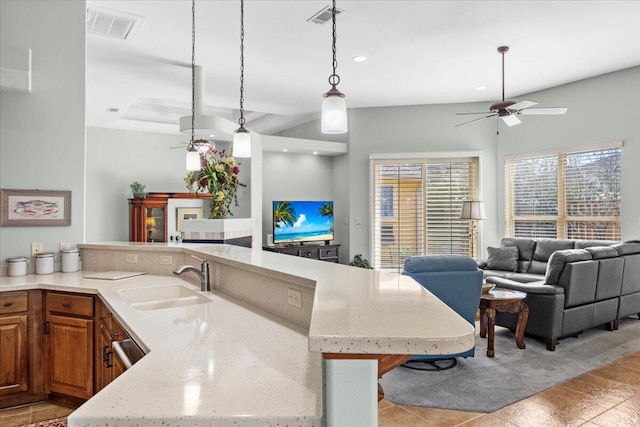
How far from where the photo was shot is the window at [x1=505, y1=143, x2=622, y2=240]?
5914mm

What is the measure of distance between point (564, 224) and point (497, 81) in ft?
7.77

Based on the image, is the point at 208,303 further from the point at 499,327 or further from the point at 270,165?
the point at 270,165

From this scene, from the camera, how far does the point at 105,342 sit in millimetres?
2498

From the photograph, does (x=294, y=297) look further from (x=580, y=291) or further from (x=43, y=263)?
(x=580, y=291)

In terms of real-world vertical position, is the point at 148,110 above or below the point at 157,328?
above

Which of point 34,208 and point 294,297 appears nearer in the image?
point 294,297

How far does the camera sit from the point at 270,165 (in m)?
8.01

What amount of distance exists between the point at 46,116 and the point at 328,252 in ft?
16.7

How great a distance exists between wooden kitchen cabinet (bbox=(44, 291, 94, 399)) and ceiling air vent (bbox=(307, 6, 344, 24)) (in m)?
2.99

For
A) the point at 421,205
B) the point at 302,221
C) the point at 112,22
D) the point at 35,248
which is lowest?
the point at 35,248

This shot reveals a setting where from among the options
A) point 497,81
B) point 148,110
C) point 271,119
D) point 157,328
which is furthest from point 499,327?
point 148,110

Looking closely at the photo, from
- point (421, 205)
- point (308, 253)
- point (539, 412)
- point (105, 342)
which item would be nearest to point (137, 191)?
point (308, 253)

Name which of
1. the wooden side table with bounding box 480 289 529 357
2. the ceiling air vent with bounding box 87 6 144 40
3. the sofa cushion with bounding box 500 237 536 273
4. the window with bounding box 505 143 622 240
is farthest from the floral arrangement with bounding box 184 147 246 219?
the window with bounding box 505 143 622 240

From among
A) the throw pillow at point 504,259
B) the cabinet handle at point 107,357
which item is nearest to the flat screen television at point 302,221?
the throw pillow at point 504,259
